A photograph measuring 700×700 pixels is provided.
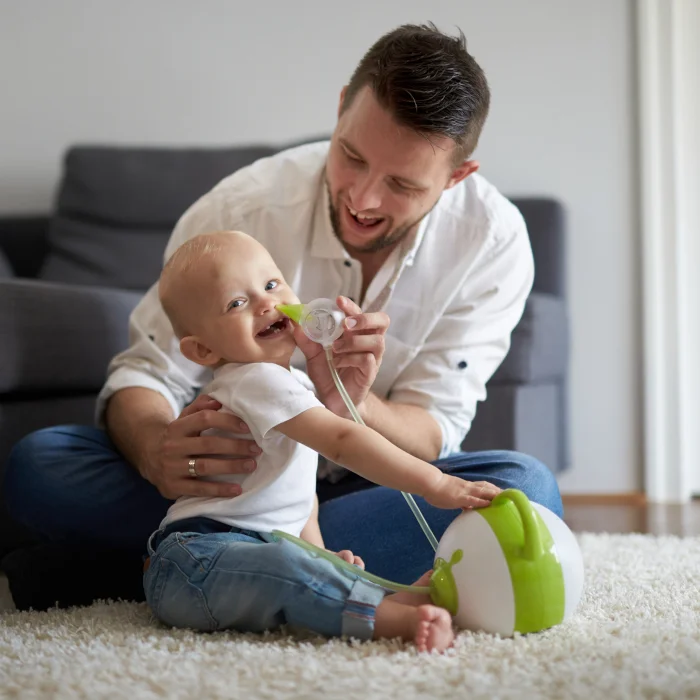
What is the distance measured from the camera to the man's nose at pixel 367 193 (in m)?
1.44

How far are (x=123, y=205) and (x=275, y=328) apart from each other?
1.63 m

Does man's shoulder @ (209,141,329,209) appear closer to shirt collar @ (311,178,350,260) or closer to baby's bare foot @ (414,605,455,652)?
shirt collar @ (311,178,350,260)

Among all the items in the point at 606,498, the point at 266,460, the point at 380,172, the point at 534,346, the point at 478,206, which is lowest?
the point at 606,498

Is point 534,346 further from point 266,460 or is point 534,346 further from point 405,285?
point 266,460

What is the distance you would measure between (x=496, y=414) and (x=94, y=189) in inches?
54.2

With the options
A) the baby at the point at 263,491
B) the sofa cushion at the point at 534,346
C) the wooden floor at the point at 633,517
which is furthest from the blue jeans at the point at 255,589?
the wooden floor at the point at 633,517

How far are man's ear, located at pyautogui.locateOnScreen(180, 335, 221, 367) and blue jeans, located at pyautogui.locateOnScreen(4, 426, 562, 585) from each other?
276 mm

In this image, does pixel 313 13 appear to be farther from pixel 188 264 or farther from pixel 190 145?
pixel 188 264

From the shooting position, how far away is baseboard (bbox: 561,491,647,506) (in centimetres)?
291

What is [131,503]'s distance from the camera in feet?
4.73

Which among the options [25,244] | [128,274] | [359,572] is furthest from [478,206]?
[25,244]

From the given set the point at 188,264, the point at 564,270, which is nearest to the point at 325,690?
the point at 188,264

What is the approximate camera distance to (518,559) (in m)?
1.06

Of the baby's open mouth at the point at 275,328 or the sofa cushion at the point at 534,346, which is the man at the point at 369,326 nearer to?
the baby's open mouth at the point at 275,328
